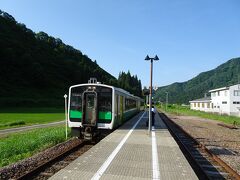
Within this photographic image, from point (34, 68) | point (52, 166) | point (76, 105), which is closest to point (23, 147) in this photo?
point (76, 105)

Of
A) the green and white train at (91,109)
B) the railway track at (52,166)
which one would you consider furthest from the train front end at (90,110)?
the railway track at (52,166)

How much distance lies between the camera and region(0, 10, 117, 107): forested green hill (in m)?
94.8

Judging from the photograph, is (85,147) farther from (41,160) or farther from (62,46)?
(62,46)

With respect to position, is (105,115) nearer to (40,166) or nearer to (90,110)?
(90,110)

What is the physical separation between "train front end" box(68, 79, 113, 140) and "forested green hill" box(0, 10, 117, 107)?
5888 cm

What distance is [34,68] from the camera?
121m

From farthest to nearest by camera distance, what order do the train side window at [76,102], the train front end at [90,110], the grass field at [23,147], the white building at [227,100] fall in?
the white building at [227,100]
the train side window at [76,102]
the train front end at [90,110]
the grass field at [23,147]

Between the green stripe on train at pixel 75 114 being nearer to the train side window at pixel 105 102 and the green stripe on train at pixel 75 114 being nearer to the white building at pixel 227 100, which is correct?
the train side window at pixel 105 102

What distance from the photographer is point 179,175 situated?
8.26m

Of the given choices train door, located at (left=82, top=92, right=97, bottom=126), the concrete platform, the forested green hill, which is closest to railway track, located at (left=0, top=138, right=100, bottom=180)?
the concrete platform

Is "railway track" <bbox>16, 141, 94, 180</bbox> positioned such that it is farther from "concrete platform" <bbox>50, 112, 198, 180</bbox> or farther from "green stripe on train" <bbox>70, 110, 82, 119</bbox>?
"green stripe on train" <bbox>70, 110, 82, 119</bbox>

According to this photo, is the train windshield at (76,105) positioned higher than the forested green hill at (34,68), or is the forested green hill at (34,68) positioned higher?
the forested green hill at (34,68)

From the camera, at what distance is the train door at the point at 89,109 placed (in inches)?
654

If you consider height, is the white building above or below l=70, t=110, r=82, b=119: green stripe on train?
above
